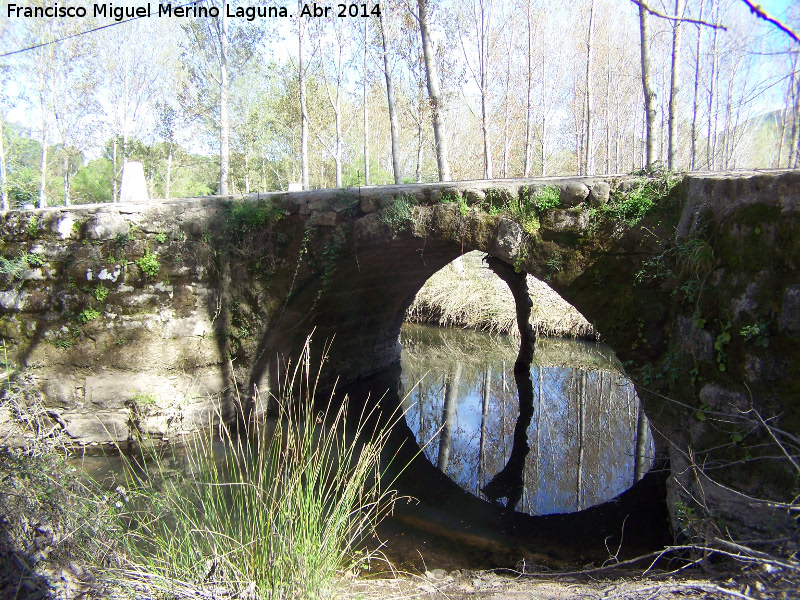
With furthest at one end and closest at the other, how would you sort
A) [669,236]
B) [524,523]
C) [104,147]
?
[104,147]
[524,523]
[669,236]

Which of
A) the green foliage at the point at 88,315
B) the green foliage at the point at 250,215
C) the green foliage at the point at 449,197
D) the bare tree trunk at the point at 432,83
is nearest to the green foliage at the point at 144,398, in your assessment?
the green foliage at the point at 88,315

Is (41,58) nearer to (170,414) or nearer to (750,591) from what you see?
(170,414)

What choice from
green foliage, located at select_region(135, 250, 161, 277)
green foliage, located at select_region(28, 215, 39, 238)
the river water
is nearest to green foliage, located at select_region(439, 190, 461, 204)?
the river water

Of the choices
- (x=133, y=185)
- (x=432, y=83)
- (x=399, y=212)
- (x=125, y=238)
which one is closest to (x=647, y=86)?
(x=432, y=83)

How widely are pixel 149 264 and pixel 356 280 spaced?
243cm

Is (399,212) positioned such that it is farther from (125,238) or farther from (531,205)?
(125,238)

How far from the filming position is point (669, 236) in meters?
3.84

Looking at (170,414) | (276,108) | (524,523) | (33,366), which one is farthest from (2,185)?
(524,523)

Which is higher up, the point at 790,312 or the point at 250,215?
the point at 250,215

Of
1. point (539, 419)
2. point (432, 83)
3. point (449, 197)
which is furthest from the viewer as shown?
point (432, 83)

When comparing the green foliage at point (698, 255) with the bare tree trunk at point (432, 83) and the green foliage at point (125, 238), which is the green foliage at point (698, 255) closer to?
the green foliage at point (125, 238)

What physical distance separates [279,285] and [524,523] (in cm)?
350

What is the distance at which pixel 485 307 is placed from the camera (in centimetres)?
1122

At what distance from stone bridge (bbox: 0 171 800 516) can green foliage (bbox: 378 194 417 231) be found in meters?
0.01
